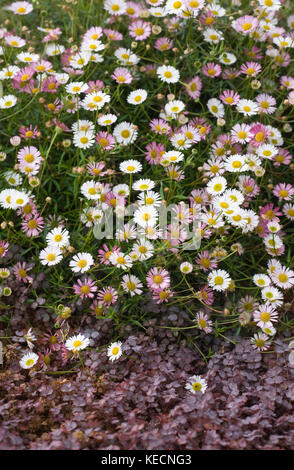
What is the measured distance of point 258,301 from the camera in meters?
2.34

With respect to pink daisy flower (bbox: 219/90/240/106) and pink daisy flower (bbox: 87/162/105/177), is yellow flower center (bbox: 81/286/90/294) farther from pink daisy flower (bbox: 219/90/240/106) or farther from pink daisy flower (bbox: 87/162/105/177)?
pink daisy flower (bbox: 219/90/240/106)

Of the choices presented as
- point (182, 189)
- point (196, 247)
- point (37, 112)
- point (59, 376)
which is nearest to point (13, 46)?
point (37, 112)

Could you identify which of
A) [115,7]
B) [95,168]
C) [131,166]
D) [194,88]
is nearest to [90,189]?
[95,168]

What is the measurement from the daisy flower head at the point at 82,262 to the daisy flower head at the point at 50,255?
0.06 metres

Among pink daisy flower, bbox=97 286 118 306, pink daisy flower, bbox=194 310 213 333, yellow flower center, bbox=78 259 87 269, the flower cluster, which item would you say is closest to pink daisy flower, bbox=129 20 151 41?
the flower cluster

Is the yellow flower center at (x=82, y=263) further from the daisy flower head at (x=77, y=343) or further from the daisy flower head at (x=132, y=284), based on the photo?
the daisy flower head at (x=77, y=343)

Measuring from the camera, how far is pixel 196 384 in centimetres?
201

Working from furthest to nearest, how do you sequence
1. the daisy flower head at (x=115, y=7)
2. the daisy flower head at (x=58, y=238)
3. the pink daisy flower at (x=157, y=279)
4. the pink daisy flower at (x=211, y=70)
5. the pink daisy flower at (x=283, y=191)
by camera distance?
the daisy flower head at (x=115, y=7)
the pink daisy flower at (x=211, y=70)
the pink daisy flower at (x=283, y=191)
the daisy flower head at (x=58, y=238)
the pink daisy flower at (x=157, y=279)

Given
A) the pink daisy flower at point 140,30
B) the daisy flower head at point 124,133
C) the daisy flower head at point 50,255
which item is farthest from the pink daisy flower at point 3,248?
the pink daisy flower at point 140,30

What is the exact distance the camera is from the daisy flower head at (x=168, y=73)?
2615 millimetres

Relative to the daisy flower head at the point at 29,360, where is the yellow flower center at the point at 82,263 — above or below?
above

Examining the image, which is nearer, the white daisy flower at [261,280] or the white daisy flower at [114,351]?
the white daisy flower at [114,351]

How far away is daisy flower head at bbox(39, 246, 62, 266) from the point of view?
2223 mm
